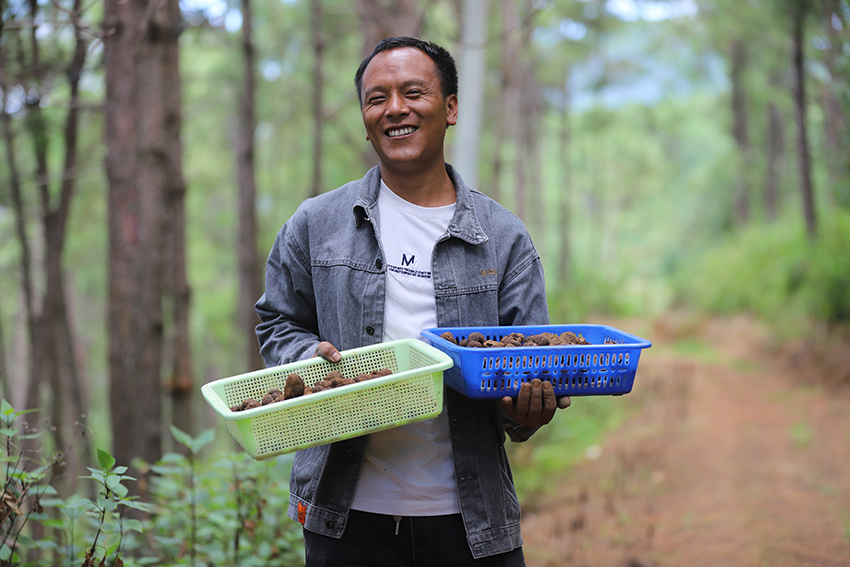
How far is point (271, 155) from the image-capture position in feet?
73.7

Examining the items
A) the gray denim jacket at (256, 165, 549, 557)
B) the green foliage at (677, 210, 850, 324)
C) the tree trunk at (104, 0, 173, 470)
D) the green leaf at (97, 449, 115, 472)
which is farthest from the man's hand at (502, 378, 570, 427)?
the green foliage at (677, 210, 850, 324)

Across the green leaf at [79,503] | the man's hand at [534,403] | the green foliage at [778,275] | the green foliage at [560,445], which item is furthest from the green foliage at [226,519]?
the green foliage at [778,275]

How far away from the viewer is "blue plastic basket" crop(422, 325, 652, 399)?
1.96m

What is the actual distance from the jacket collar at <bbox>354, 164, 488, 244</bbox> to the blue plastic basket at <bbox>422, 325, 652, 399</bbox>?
285mm

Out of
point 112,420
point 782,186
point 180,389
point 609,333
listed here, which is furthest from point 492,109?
point 609,333

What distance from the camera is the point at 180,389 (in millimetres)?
7086

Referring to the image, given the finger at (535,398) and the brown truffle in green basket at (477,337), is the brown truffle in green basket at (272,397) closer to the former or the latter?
the brown truffle in green basket at (477,337)

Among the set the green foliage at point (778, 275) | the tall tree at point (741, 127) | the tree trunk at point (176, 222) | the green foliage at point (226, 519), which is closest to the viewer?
the green foliage at point (226, 519)

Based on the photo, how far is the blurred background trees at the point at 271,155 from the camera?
5188mm

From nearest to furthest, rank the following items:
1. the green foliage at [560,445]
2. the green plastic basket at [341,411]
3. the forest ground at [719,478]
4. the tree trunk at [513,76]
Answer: the green plastic basket at [341,411] < the forest ground at [719,478] < the green foliage at [560,445] < the tree trunk at [513,76]

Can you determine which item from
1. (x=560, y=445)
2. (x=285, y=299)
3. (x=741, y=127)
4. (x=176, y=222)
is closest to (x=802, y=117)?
(x=560, y=445)

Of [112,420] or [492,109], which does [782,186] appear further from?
[112,420]

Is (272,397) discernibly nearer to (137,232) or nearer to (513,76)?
(137,232)

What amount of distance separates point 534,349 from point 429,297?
0.40 m
